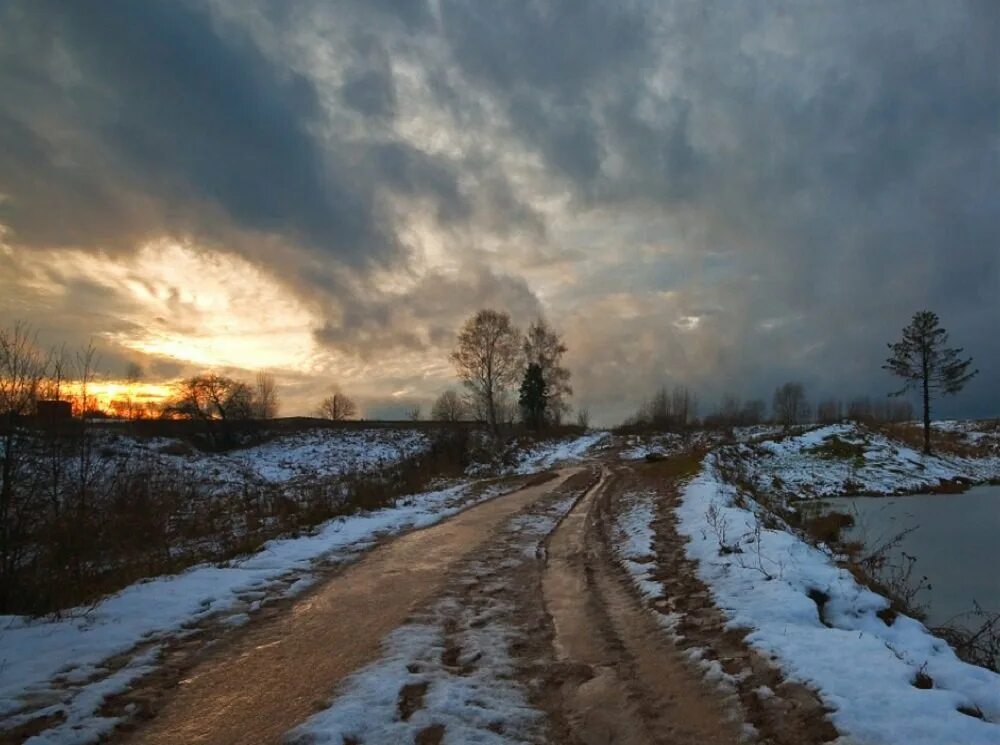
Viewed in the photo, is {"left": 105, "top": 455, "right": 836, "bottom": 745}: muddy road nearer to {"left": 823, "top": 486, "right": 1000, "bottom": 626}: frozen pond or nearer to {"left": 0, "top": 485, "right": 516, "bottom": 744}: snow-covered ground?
{"left": 0, "top": 485, "right": 516, "bottom": 744}: snow-covered ground

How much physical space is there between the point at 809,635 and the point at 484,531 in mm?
8346

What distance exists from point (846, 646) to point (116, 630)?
25.4 ft

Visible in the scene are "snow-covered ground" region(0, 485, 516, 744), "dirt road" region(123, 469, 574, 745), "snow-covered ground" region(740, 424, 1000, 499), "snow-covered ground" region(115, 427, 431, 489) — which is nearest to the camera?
"dirt road" region(123, 469, 574, 745)

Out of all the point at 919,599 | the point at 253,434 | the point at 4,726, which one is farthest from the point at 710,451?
the point at 253,434

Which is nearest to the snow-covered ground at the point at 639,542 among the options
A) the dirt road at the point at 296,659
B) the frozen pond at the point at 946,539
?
the dirt road at the point at 296,659

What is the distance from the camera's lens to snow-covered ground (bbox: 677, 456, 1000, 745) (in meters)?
4.27

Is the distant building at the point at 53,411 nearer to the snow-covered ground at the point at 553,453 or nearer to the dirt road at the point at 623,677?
the dirt road at the point at 623,677

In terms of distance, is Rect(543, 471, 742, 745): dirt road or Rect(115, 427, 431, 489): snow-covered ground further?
Rect(115, 427, 431, 489): snow-covered ground

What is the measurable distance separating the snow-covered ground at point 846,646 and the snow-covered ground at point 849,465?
22707 millimetres

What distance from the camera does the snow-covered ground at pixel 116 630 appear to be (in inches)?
200

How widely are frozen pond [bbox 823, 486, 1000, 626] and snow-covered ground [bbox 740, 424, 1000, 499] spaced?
3.72 meters

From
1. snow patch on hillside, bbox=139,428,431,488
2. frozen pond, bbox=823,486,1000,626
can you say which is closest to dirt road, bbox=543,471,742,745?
frozen pond, bbox=823,486,1000,626

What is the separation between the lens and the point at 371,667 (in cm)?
578

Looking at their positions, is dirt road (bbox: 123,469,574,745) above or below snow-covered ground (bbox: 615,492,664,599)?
below
